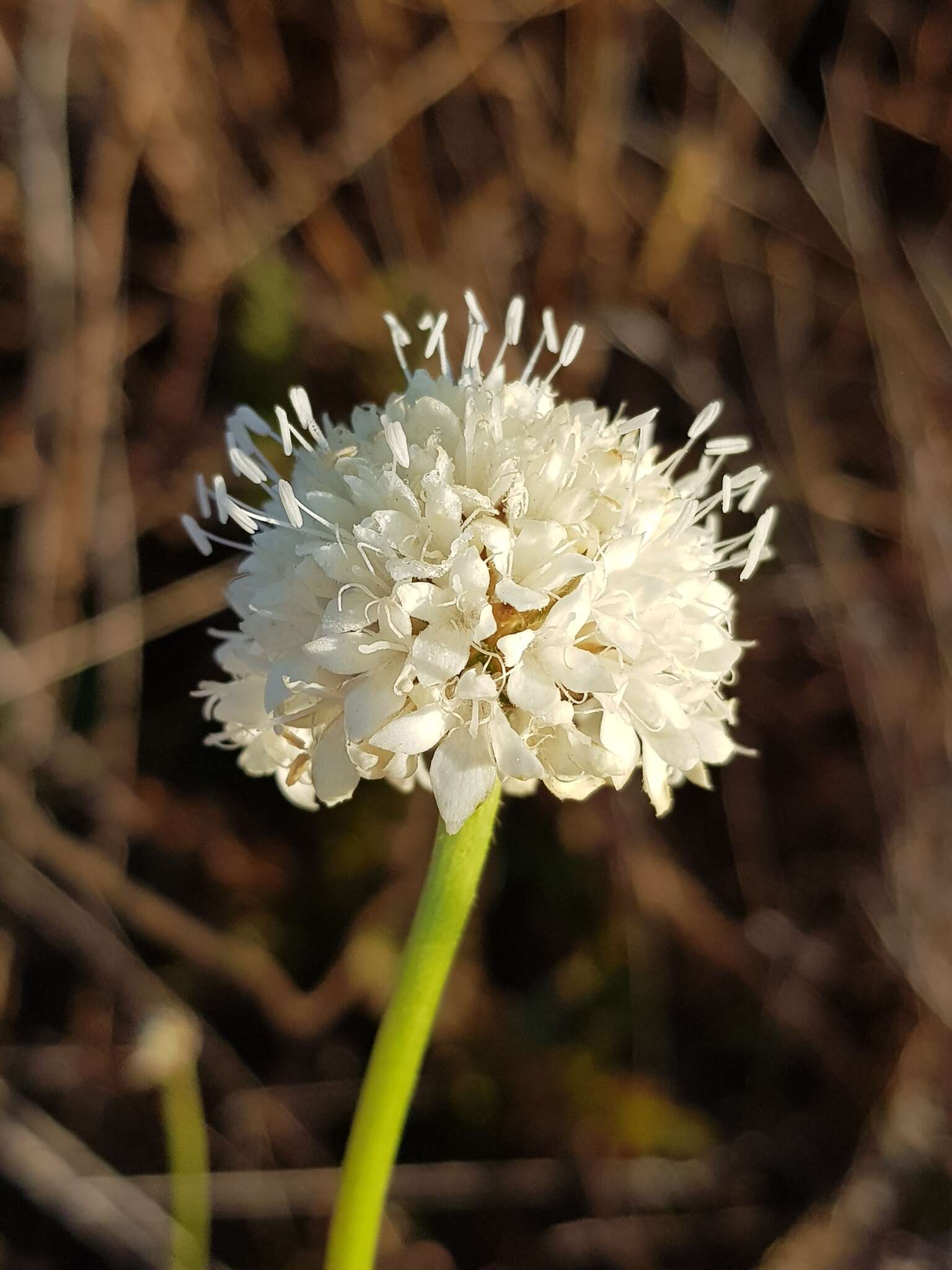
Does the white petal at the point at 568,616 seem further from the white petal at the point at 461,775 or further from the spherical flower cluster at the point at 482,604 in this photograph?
the white petal at the point at 461,775

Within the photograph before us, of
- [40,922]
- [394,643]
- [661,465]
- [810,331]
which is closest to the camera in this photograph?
[394,643]

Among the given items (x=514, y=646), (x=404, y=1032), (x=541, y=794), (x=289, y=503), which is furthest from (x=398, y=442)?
(x=541, y=794)

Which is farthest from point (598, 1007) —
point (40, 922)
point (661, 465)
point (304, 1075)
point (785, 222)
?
point (785, 222)

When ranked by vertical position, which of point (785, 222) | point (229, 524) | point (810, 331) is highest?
point (785, 222)

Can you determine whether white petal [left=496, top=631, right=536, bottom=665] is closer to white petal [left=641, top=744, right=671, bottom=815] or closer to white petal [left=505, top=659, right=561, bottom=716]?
white petal [left=505, top=659, right=561, bottom=716]

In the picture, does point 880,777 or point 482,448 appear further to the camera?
point 880,777

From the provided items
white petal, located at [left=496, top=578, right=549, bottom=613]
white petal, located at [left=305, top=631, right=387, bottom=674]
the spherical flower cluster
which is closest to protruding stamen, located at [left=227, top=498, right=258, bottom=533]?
the spherical flower cluster

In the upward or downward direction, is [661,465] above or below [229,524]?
below

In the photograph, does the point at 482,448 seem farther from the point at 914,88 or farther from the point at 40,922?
the point at 914,88
